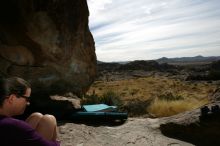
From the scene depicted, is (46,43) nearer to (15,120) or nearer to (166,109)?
(166,109)

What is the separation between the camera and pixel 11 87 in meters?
2.65

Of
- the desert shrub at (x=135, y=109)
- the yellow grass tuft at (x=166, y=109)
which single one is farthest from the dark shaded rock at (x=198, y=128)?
the desert shrub at (x=135, y=109)

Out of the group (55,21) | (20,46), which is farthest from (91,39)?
(20,46)

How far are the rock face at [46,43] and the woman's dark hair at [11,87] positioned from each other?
13.5 ft

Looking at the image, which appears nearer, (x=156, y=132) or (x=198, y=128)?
(x=198, y=128)

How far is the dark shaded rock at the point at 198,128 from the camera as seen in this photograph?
6.38 m

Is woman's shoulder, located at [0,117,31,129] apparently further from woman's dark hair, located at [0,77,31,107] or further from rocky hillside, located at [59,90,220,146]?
rocky hillside, located at [59,90,220,146]

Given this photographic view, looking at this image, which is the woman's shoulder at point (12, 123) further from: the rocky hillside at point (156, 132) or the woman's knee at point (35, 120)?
the rocky hillside at point (156, 132)

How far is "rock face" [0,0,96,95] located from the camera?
22.7ft

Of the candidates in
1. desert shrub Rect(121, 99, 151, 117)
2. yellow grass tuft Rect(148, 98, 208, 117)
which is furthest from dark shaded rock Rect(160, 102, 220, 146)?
desert shrub Rect(121, 99, 151, 117)

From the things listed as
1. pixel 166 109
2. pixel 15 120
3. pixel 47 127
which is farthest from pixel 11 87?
pixel 166 109

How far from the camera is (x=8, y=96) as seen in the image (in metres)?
2.64

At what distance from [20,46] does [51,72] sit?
0.82 meters

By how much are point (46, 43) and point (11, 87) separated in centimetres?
457
